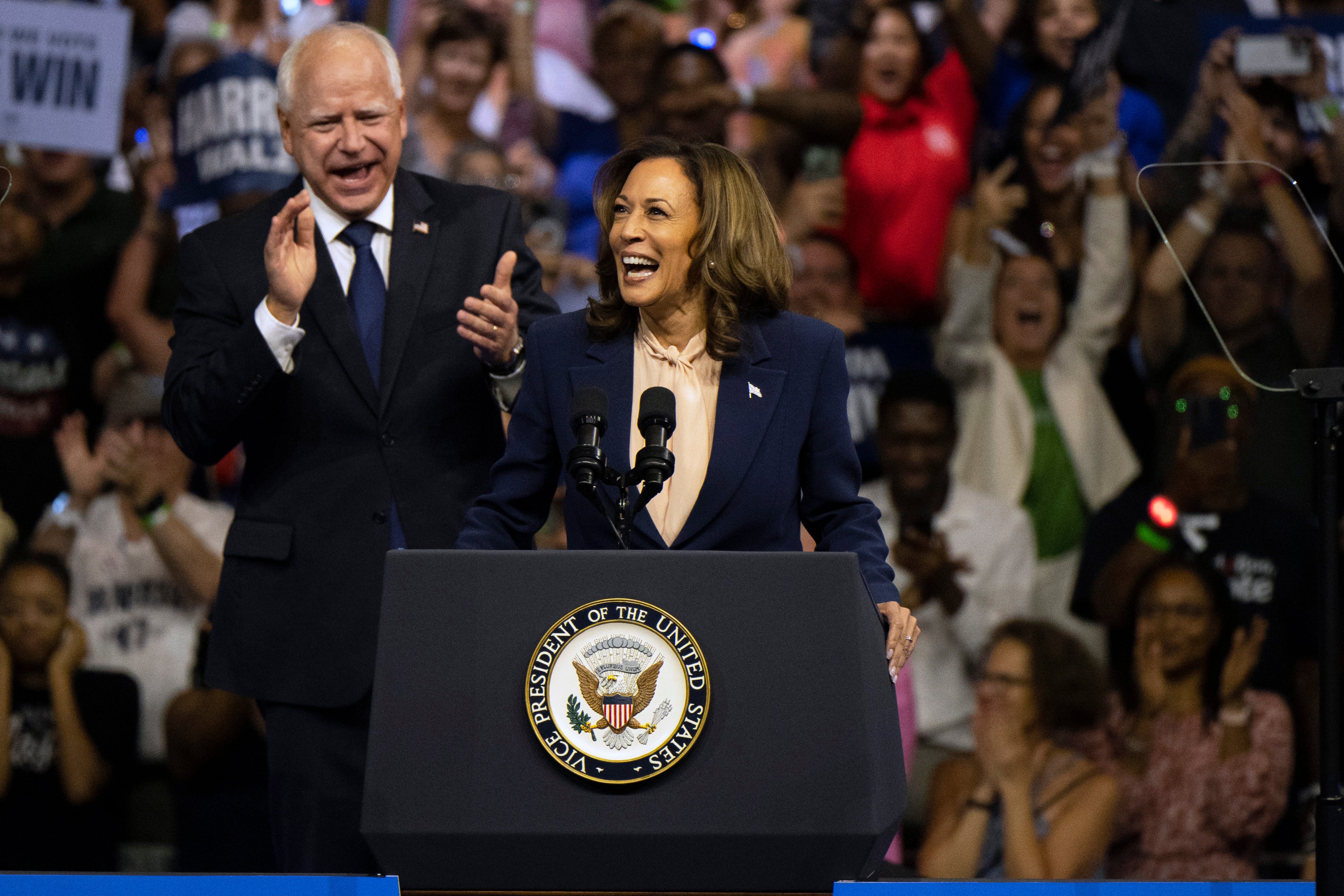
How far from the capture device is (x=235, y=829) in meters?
4.17

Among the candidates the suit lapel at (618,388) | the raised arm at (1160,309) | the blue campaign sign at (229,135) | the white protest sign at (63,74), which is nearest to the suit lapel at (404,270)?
the suit lapel at (618,388)

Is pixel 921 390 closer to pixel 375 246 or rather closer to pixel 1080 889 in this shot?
pixel 375 246

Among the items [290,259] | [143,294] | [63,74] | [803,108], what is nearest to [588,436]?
[290,259]

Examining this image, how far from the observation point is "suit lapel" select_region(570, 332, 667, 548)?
1818 millimetres

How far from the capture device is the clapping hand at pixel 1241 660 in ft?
13.3

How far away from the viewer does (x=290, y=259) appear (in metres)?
2.04

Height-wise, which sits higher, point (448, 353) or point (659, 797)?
point (448, 353)

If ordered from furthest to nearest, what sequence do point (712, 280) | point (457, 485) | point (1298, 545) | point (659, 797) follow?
point (1298, 545) → point (457, 485) → point (712, 280) → point (659, 797)

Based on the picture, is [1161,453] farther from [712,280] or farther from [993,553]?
[712,280]

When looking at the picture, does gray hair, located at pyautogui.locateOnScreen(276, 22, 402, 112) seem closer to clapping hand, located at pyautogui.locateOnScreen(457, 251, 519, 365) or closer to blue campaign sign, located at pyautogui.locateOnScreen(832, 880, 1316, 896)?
clapping hand, located at pyautogui.locateOnScreen(457, 251, 519, 365)

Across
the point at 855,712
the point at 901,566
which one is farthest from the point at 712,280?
the point at 901,566

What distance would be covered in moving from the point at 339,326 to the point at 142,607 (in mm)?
2337

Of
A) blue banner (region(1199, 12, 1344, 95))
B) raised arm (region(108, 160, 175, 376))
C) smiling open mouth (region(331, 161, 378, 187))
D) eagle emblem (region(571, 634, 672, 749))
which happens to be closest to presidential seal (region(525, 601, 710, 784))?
eagle emblem (region(571, 634, 672, 749))

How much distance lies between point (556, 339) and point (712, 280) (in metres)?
0.23
